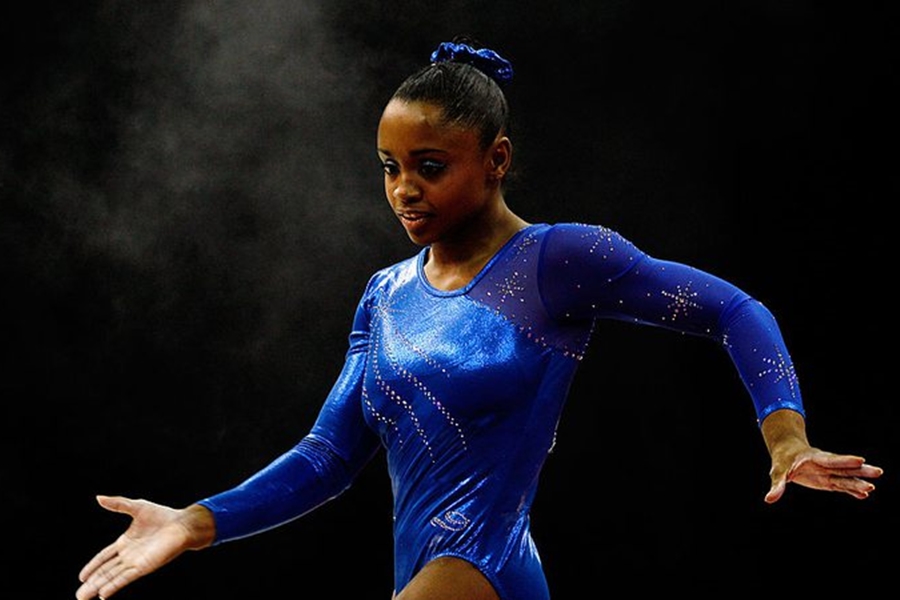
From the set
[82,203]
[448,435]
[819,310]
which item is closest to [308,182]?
[82,203]

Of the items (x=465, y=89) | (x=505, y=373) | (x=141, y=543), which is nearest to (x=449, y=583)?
(x=505, y=373)

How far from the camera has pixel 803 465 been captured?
149 centimetres

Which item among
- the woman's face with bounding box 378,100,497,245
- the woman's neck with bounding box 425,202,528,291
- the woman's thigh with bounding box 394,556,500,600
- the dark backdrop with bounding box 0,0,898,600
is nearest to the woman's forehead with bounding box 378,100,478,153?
the woman's face with bounding box 378,100,497,245

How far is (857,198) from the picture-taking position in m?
2.86

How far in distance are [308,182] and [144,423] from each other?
25.8 inches

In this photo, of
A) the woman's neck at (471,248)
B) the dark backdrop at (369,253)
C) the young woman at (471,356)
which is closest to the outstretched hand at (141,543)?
the young woman at (471,356)

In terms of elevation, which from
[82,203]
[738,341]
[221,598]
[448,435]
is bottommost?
[221,598]

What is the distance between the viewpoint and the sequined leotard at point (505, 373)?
171 centimetres

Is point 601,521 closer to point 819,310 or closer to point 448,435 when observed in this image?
point 819,310

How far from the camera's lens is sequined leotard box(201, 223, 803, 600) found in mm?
1705

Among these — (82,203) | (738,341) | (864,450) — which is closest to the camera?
(738,341)

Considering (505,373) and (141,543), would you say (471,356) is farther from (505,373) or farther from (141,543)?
(141,543)

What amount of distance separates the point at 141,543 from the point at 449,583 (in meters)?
0.39

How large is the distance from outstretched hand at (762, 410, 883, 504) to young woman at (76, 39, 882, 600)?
0.07 ft
